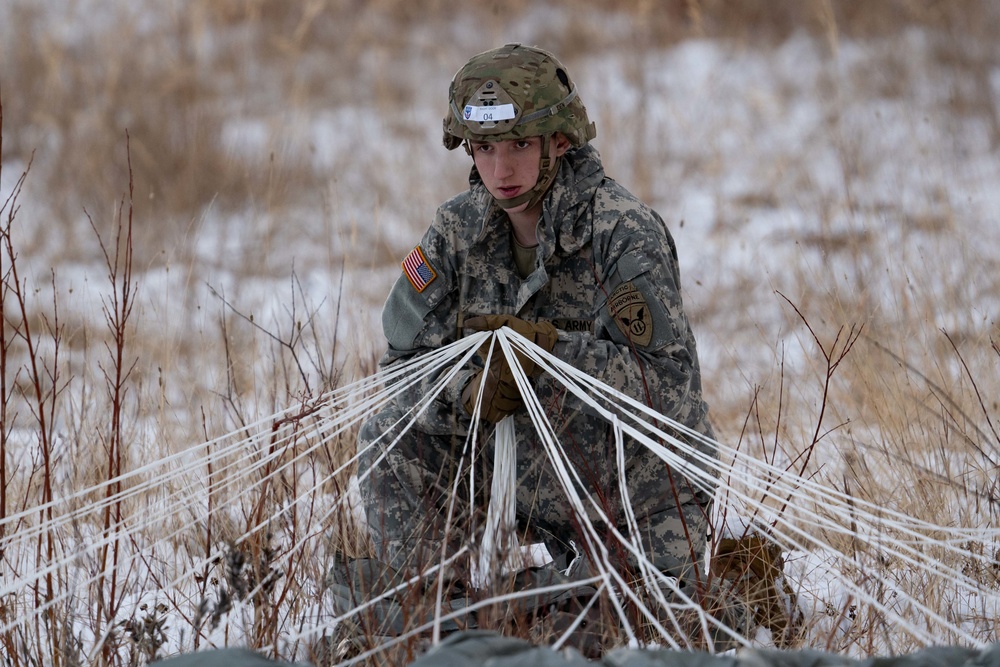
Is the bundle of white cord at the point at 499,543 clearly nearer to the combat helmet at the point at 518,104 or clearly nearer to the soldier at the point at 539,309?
the soldier at the point at 539,309

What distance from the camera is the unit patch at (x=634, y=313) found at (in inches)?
99.0

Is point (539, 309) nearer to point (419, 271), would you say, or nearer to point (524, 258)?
point (524, 258)

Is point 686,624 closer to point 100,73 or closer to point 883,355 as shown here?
point 883,355

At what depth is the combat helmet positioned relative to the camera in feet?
8.48

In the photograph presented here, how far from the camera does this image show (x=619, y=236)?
2.62 meters

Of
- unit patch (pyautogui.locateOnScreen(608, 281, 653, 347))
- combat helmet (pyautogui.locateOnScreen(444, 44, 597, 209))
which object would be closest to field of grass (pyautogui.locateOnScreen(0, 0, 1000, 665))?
unit patch (pyautogui.locateOnScreen(608, 281, 653, 347))

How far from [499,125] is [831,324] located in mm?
2221

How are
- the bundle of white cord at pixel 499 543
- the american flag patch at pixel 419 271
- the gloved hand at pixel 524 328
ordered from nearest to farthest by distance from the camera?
the bundle of white cord at pixel 499 543, the gloved hand at pixel 524 328, the american flag patch at pixel 419 271

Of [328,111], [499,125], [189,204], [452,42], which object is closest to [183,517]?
[499,125]

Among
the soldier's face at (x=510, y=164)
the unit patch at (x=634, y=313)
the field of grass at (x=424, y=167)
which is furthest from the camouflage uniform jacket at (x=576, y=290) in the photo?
the field of grass at (x=424, y=167)

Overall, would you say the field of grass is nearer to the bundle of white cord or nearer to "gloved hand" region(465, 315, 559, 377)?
the bundle of white cord

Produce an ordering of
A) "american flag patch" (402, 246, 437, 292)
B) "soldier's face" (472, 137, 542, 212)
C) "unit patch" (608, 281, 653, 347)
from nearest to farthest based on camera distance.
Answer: "unit patch" (608, 281, 653, 347)
"soldier's face" (472, 137, 542, 212)
"american flag patch" (402, 246, 437, 292)

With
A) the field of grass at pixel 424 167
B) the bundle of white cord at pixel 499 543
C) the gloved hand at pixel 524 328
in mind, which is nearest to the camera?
the bundle of white cord at pixel 499 543

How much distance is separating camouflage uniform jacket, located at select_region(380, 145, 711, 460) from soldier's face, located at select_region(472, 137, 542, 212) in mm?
104
